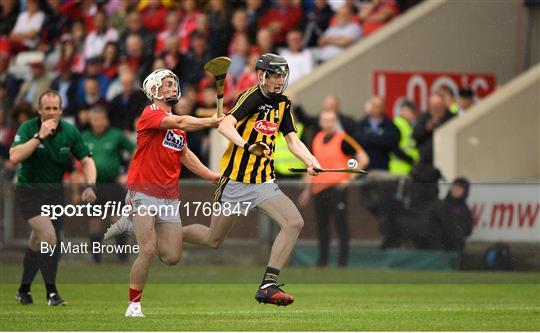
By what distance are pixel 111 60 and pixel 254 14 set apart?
289 centimetres

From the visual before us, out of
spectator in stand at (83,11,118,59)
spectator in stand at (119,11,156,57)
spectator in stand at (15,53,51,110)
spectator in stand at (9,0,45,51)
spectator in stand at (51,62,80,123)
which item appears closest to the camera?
spectator in stand at (51,62,80,123)

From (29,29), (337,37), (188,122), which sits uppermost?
(29,29)

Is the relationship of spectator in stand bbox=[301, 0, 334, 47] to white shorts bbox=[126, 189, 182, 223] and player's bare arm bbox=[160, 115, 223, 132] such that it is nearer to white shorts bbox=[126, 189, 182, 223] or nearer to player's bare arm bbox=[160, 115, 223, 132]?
white shorts bbox=[126, 189, 182, 223]

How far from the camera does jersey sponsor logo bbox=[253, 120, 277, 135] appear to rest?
A: 13.5 meters

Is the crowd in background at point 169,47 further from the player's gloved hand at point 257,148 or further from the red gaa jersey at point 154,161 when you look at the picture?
the player's gloved hand at point 257,148

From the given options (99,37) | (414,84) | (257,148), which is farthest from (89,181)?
(99,37)

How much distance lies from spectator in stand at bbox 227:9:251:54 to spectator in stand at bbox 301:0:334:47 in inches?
36.1

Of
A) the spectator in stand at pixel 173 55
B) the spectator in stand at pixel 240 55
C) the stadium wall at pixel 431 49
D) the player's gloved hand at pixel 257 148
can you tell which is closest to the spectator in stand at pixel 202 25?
the spectator in stand at pixel 173 55

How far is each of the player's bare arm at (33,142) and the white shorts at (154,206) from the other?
Answer: 6.52 feet

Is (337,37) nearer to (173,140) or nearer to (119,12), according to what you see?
(119,12)

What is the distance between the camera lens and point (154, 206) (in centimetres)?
1325

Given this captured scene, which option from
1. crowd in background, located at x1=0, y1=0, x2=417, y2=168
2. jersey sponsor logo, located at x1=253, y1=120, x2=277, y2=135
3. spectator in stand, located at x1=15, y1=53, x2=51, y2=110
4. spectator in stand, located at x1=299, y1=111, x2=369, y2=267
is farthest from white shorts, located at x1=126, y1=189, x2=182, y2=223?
spectator in stand, located at x1=15, y1=53, x2=51, y2=110

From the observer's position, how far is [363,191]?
20312mm

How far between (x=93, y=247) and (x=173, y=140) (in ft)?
11.4
